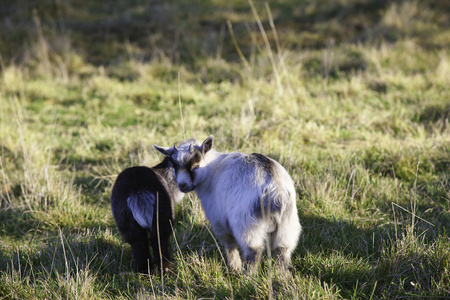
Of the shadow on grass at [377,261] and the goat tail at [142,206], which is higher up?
the goat tail at [142,206]

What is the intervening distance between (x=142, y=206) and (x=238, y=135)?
7.64 feet

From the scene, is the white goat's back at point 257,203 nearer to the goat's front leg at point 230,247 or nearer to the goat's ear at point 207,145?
the goat's front leg at point 230,247

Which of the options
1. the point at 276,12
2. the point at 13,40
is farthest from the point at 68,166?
the point at 276,12

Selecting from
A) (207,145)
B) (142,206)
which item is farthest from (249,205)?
(142,206)

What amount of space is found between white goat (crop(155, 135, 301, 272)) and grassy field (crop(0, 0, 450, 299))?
21 cm

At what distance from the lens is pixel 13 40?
10.4 metres

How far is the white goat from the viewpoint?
2854 mm

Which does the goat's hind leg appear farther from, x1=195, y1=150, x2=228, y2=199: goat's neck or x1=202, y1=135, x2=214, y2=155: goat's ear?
x1=202, y1=135, x2=214, y2=155: goat's ear

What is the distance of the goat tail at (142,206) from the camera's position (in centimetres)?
333

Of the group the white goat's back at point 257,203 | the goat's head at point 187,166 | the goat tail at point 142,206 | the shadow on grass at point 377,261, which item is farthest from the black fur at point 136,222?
the shadow on grass at point 377,261

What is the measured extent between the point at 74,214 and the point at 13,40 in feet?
25.7

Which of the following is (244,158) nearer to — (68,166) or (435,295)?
(435,295)

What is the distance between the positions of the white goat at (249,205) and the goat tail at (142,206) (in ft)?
0.95

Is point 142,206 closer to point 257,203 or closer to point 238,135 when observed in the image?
point 257,203
